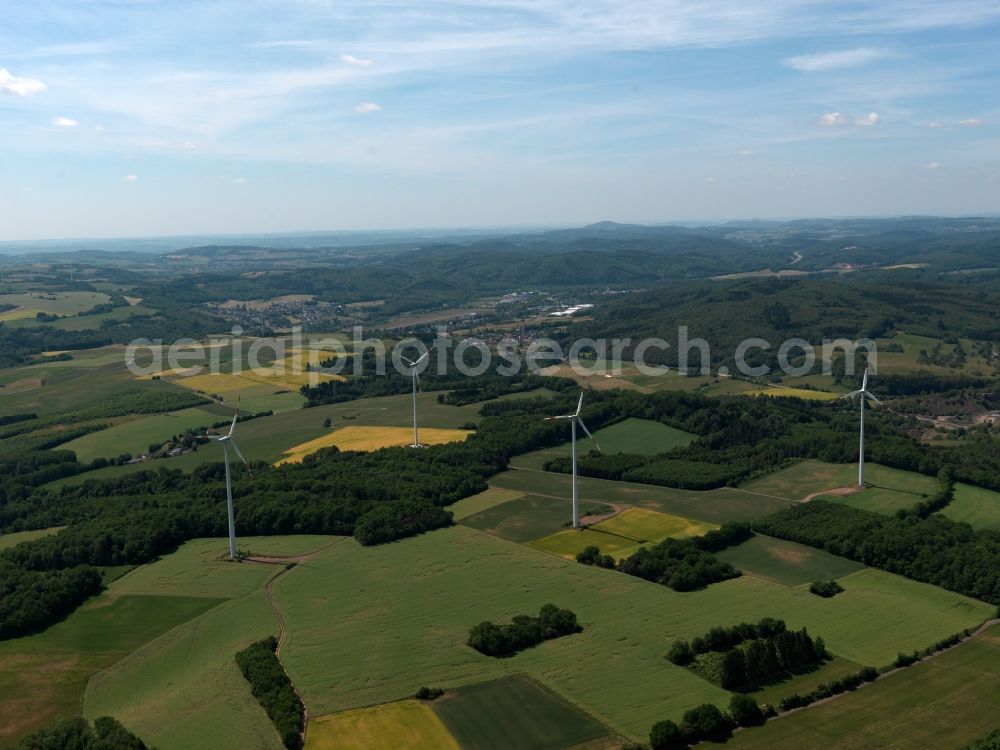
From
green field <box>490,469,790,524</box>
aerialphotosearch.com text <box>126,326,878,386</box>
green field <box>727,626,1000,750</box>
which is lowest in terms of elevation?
green field <box>727,626,1000,750</box>

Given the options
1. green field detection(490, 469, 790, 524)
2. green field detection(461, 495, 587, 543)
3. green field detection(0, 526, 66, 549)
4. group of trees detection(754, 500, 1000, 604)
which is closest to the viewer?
group of trees detection(754, 500, 1000, 604)

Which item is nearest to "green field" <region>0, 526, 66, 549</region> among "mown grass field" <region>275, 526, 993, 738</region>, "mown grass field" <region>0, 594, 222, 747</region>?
"mown grass field" <region>0, 594, 222, 747</region>

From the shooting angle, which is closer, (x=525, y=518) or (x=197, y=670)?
(x=197, y=670)

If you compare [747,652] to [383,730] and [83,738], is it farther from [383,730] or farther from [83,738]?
[83,738]

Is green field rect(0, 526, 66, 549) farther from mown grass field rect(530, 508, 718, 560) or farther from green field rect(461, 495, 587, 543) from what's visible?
mown grass field rect(530, 508, 718, 560)

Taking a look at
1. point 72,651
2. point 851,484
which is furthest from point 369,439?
point 851,484

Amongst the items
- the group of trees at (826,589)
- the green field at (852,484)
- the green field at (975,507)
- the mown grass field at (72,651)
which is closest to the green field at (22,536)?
the mown grass field at (72,651)
